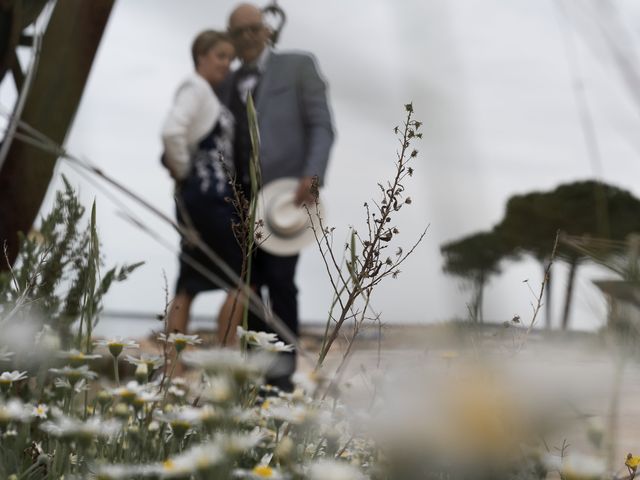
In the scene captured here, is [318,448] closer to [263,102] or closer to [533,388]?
[533,388]

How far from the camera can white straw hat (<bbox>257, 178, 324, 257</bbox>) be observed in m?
3.97

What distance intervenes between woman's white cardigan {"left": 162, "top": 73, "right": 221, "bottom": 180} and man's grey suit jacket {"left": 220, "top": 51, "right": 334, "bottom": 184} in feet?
0.93

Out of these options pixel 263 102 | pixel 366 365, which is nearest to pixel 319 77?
pixel 263 102

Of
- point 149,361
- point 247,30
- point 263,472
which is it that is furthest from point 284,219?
point 263,472

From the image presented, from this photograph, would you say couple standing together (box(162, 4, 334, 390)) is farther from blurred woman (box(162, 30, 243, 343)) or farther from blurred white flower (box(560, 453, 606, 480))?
blurred white flower (box(560, 453, 606, 480))

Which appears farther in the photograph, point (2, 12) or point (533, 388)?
point (2, 12)

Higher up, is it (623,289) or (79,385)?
(623,289)

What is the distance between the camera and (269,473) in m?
0.75

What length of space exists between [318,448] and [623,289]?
52cm

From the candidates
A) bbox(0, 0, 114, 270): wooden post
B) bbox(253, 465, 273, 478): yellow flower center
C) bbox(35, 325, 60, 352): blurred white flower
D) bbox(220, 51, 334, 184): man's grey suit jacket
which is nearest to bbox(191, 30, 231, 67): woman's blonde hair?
bbox(220, 51, 334, 184): man's grey suit jacket

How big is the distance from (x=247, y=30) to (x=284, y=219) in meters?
1.25

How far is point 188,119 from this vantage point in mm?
4312

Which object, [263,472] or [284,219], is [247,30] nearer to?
[284,219]

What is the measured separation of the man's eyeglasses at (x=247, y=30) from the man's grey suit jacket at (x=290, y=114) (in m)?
0.18
